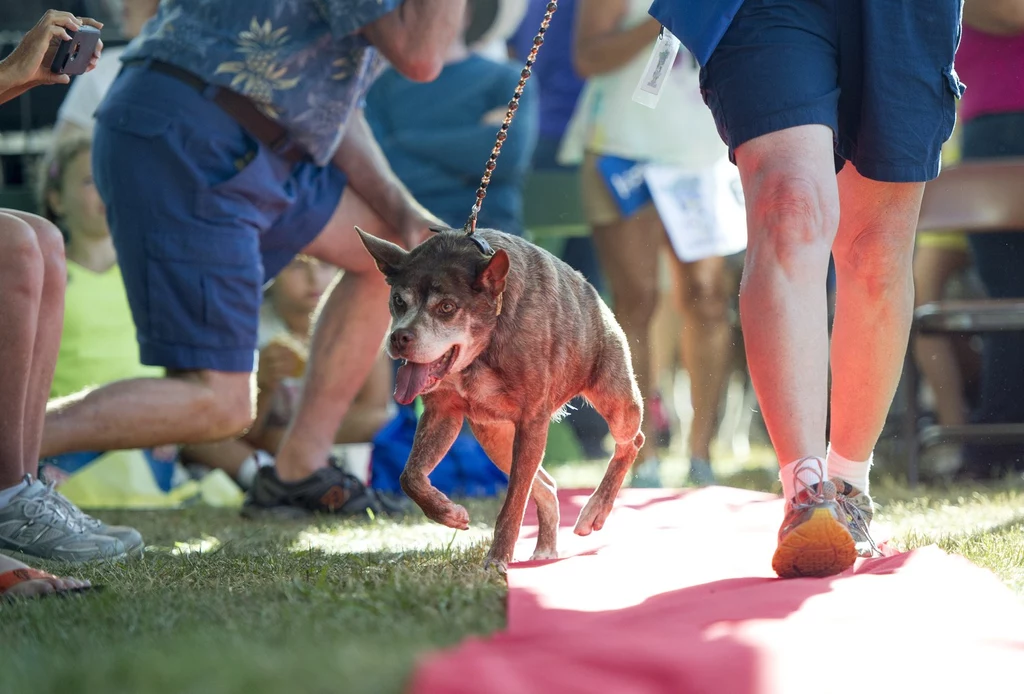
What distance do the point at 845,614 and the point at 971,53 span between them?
14.4ft

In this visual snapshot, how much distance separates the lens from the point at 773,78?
3.05 metres

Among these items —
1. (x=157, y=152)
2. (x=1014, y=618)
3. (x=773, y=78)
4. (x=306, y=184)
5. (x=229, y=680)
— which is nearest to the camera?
(x=229, y=680)

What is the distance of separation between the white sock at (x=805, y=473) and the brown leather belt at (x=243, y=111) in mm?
2397

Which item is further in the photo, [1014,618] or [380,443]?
[380,443]

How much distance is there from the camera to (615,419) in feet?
11.3

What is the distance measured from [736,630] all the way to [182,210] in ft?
9.30

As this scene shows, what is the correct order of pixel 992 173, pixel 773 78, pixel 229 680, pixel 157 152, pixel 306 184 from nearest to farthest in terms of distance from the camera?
pixel 229 680 → pixel 773 78 → pixel 157 152 → pixel 306 184 → pixel 992 173

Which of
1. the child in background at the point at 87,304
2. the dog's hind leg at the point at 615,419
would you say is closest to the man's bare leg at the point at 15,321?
the dog's hind leg at the point at 615,419

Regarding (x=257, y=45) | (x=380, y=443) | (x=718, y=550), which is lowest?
(x=380, y=443)

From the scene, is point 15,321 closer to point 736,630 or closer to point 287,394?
point 736,630

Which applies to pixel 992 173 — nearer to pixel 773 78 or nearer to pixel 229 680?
pixel 773 78

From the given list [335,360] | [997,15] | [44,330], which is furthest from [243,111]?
[997,15]

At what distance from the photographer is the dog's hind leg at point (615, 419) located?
134 inches

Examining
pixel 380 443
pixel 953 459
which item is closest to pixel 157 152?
pixel 380 443
